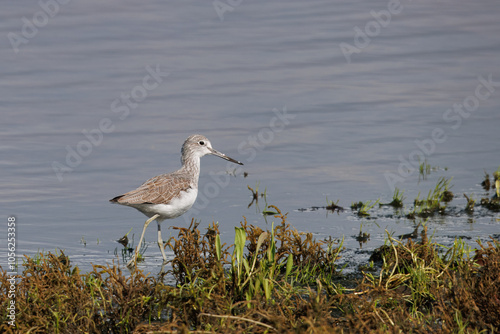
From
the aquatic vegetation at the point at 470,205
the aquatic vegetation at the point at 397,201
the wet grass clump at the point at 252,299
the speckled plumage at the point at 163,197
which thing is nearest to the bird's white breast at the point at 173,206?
the speckled plumage at the point at 163,197

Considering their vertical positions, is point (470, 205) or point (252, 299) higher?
point (470, 205)

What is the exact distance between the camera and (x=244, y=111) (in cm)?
1544

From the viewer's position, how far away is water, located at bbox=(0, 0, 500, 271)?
37.0 ft

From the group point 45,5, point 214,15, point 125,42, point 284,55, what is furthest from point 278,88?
point 45,5

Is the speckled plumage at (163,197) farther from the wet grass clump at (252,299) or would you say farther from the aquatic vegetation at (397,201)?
the aquatic vegetation at (397,201)

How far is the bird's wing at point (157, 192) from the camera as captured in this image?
9.61 m

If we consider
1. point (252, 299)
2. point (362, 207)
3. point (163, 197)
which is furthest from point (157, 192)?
point (252, 299)

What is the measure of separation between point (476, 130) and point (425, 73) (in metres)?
3.55

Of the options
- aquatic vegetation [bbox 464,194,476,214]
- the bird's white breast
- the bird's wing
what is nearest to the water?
aquatic vegetation [bbox 464,194,476,214]

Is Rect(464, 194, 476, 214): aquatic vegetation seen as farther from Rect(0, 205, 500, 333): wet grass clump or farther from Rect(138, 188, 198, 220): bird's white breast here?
Rect(138, 188, 198, 220): bird's white breast

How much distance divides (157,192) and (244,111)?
5.89 meters

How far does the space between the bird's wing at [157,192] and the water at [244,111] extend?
71 cm

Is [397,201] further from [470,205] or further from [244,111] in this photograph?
[244,111]

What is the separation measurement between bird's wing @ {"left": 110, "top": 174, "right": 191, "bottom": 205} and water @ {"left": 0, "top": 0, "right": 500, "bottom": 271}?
714mm
